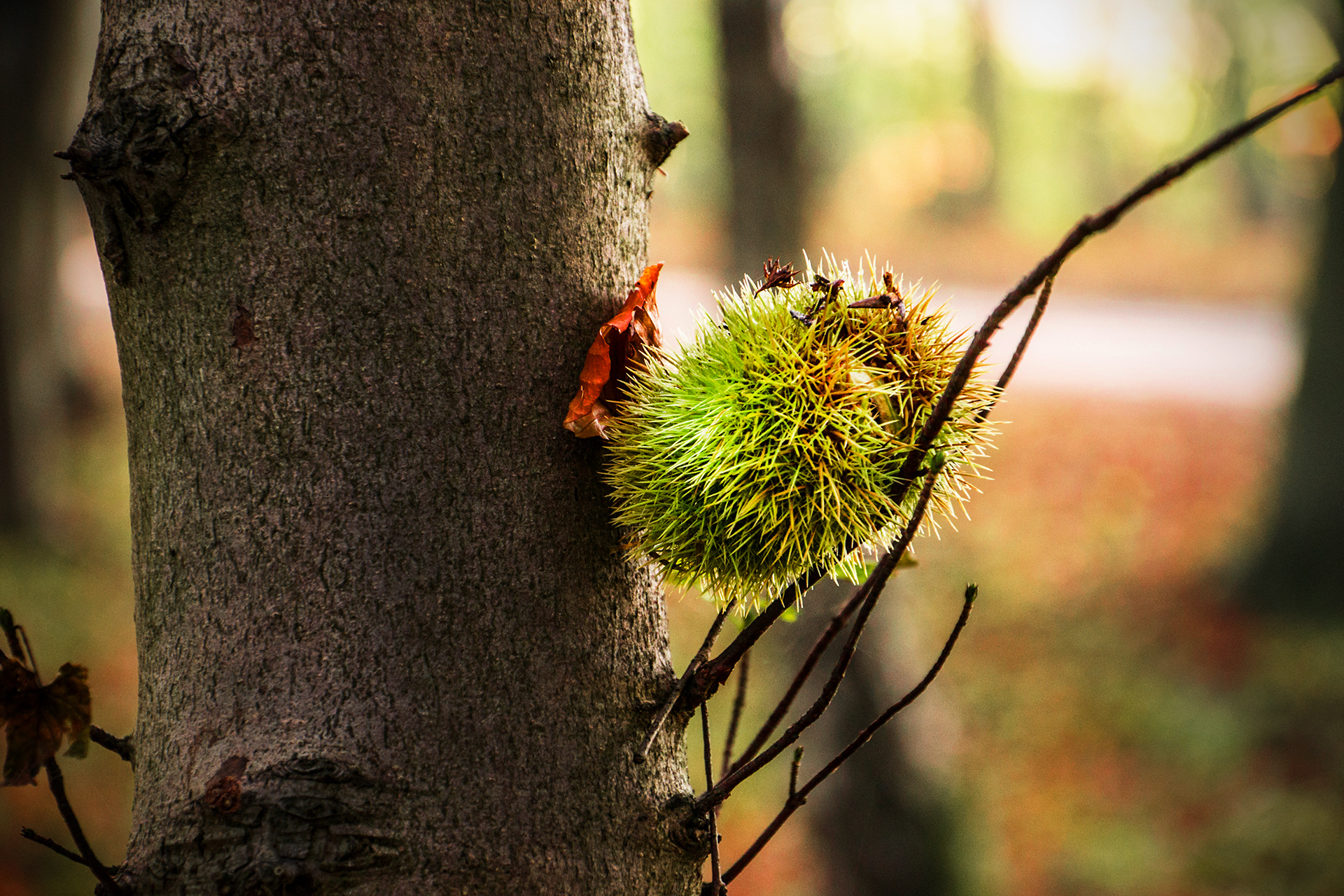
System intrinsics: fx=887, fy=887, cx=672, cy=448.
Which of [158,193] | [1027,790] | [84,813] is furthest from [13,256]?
[1027,790]

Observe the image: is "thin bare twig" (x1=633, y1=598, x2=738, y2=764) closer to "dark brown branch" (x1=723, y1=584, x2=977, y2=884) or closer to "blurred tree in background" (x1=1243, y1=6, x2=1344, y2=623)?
"dark brown branch" (x1=723, y1=584, x2=977, y2=884)

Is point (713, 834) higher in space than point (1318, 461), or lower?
lower

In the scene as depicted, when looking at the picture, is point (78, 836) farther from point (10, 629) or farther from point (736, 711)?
point (736, 711)

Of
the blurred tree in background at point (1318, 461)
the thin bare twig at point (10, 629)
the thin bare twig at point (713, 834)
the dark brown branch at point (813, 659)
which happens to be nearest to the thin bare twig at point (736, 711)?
the dark brown branch at point (813, 659)

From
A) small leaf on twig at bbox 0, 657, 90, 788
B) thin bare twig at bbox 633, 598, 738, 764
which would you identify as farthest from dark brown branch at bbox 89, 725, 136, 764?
thin bare twig at bbox 633, 598, 738, 764

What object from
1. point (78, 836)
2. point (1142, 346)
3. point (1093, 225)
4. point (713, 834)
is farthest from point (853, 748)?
point (1142, 346)

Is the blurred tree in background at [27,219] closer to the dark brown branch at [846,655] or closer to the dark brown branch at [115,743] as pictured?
the dark brown branch at [115,743]
